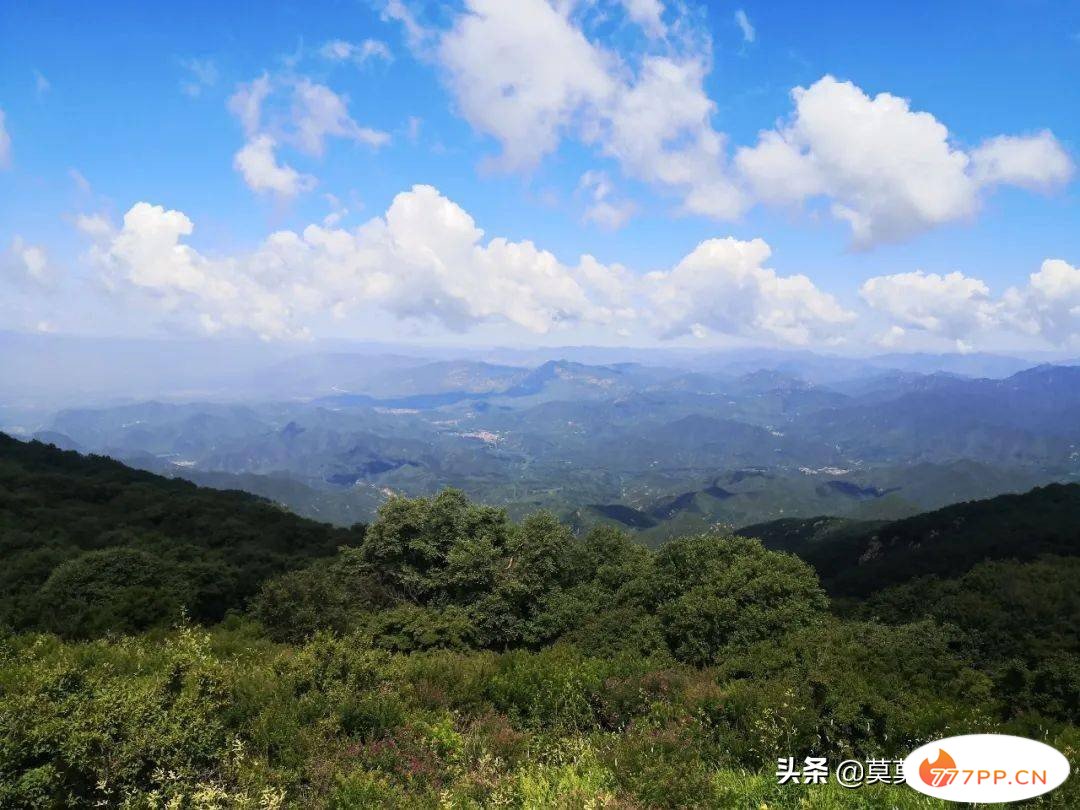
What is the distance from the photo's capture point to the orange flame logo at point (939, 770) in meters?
10.0

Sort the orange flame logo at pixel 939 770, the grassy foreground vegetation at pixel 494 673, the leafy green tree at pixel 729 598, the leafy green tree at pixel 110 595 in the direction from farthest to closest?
the leafy green tree at pixel 110 595, the leafy green tree at pixel 729 598, the grassy foreground vegetation at pixel 494 673, the orange flame logo at pixel 939 770

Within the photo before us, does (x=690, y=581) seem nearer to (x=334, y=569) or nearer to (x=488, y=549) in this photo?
(x=488, y=549)

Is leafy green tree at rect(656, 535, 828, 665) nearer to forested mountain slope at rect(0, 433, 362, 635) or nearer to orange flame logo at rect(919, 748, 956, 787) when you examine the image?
orange flame logo at rect(919, 748, 956, 787)

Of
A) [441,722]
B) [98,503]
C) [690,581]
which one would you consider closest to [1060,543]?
[690,581]

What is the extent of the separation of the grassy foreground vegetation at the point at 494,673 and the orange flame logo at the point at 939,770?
1.94 feet

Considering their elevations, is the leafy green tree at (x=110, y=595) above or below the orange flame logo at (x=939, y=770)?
below

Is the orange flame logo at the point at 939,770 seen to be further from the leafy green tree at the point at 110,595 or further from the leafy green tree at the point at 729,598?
the leafy green tree at the point at 110,595

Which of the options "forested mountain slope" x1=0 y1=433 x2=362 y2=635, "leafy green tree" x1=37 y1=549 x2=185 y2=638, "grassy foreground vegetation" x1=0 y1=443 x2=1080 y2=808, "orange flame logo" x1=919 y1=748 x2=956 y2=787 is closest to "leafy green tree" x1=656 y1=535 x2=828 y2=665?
"grassy foreground vegetation" x1=0 y1=443 x2=1080 y2=808

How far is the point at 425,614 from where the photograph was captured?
27.0 metres

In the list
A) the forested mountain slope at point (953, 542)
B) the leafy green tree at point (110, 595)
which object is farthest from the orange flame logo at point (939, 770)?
the forested mountain slope at point (953, 542)

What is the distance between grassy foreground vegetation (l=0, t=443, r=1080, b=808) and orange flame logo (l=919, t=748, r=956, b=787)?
1.94 ft

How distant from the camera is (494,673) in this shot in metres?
17.8

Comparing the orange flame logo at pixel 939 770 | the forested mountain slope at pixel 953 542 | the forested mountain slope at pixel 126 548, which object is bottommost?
the forested mountain slope at pixel 953 542

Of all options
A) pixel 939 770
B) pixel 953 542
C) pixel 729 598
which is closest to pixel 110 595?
pixel 729 598
